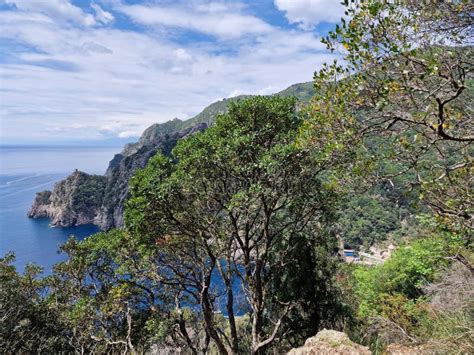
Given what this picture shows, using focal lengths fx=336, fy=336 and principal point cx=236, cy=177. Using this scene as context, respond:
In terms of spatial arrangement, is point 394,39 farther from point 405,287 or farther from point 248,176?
point 405,287

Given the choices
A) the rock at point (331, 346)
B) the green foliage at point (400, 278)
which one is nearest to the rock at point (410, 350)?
the rock at point (331, 346)

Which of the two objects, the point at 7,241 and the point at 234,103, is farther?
the point at 7,241

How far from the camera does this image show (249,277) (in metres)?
11.6

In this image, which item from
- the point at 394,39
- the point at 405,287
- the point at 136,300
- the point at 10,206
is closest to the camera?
the point at 394,39

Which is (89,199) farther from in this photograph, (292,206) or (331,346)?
(331,346)

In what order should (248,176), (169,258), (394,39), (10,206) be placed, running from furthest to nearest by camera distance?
(10,206), (169,258), (248,176), (394,39)

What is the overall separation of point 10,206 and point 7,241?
53041 mm

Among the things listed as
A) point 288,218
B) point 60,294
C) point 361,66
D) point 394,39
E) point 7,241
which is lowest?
point 7,241

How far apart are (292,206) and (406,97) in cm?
736

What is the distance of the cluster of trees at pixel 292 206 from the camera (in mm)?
4547

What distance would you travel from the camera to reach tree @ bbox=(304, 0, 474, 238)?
425 cm

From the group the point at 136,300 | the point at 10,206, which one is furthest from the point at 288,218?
the point at 10,206

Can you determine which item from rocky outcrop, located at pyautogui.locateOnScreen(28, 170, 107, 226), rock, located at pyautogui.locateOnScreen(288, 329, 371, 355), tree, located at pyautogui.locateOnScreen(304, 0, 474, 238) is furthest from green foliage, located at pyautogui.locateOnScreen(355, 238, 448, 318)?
rocky outcrop, located at pyautogui.locateOnScreen(28, 170, 107, 226)

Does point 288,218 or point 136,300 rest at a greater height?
point 288,218
